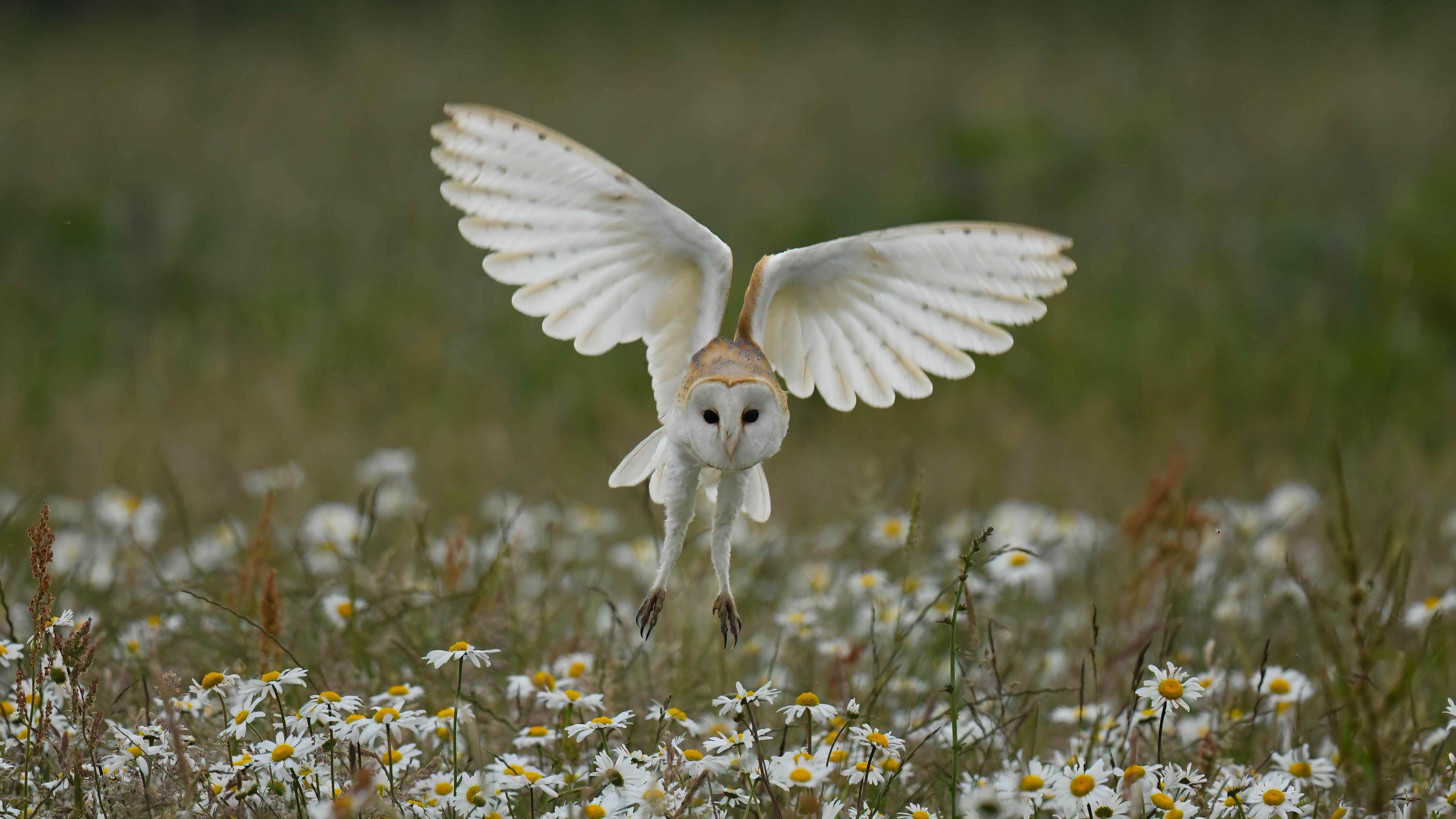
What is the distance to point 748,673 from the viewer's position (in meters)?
2.84

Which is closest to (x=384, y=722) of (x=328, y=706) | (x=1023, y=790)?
(x=328, y=706)

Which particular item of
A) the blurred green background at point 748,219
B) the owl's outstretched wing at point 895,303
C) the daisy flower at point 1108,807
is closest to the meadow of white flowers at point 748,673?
the daisy flower at point 1108,807

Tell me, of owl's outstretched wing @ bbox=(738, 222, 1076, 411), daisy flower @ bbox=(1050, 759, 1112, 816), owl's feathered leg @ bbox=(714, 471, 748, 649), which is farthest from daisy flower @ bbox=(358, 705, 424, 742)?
daisy flower @ bbox=(1050, 759, 1112, 816)

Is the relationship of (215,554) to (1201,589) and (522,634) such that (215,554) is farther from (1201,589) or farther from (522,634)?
(1201,589)

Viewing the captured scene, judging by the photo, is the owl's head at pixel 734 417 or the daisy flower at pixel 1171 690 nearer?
the owl's head at pixel 734 417

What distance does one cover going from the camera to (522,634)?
256 cm

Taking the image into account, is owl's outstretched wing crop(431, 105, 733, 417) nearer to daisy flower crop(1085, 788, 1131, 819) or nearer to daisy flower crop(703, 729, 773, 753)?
daisy flower crop(703, 729, 773, 753)

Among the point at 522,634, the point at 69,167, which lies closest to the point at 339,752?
the point at 522,634

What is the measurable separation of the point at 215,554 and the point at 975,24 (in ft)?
26.8

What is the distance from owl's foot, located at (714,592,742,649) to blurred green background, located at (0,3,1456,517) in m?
1.72

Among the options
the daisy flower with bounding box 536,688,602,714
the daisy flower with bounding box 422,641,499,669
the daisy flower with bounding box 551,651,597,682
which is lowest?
the daisy flower with bounding box 536,688,602,714

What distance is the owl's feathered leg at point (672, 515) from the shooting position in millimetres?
1254

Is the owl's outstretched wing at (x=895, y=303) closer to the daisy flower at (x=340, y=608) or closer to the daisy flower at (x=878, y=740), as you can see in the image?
the daisy flower at (x=878, y=740)

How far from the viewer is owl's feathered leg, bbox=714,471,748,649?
1271 millimetres
